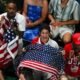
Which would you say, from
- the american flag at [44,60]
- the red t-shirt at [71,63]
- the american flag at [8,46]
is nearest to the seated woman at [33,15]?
the american flag at [8,46]

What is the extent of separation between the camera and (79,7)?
21.4ft

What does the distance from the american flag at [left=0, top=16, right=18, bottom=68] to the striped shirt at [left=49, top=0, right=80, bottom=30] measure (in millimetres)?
776

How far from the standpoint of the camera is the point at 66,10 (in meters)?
6.52

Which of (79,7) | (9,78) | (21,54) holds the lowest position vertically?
(9,78)

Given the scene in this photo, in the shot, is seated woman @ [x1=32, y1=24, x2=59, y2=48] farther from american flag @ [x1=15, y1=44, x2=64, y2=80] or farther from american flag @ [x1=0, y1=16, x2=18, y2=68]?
american flag @ [x1=0, y1=16, x2=18, y2=68]

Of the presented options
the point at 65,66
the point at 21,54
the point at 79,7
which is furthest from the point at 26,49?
the point at 79,7

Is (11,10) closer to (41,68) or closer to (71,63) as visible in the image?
(41,68)

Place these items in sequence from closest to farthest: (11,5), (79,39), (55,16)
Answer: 1. (79,39)
2. (11,5)
3. (55,16)

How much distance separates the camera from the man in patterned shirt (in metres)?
6.46

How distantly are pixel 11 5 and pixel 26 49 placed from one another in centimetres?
68

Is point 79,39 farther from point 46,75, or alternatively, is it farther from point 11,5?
point 11,5

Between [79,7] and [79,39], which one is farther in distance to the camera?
[79,7]

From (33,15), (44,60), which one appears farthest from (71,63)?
(33,15)

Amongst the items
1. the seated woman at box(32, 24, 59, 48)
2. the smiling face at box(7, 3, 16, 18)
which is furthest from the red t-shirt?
the smiling face at box(7, 3, 16, 18)
